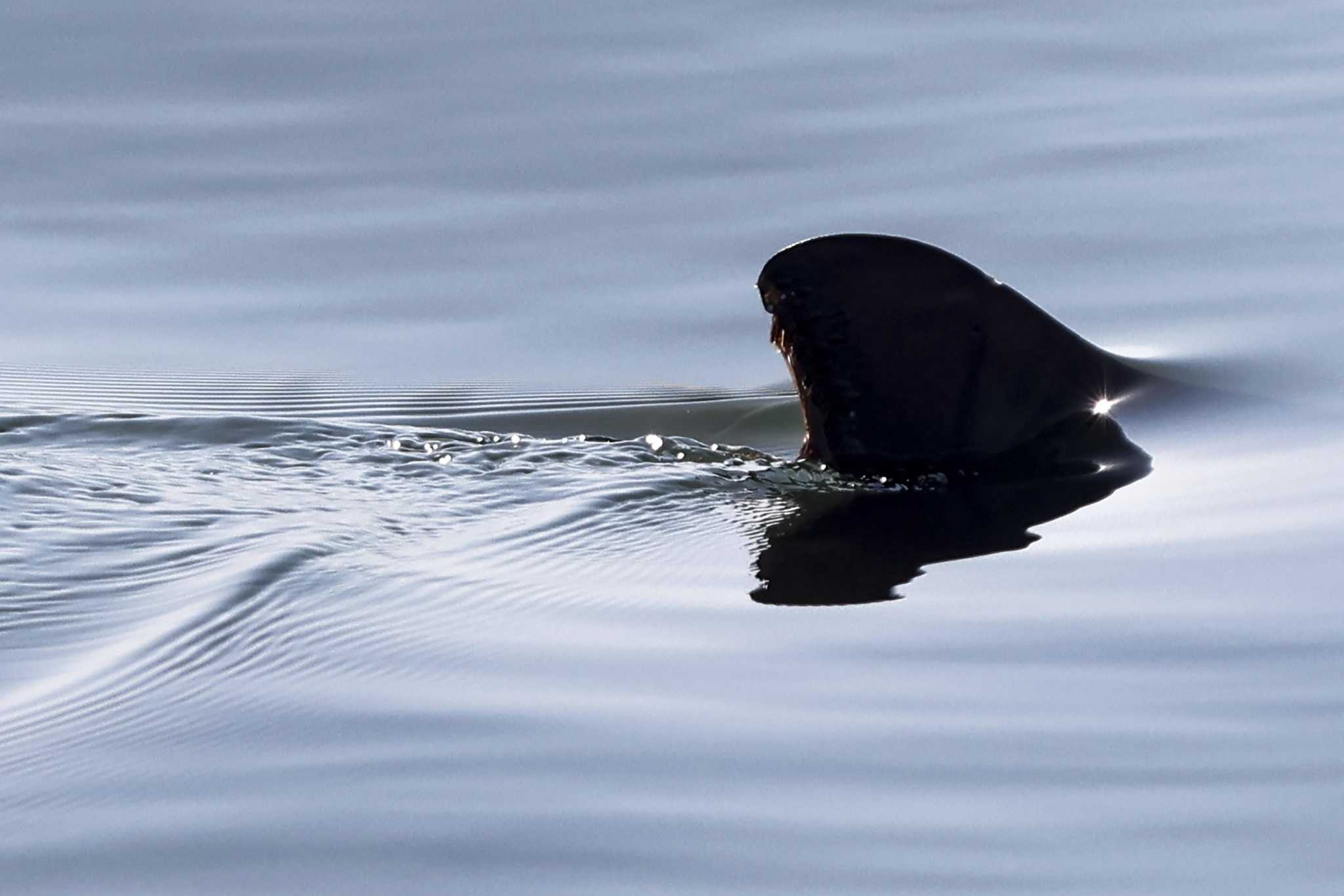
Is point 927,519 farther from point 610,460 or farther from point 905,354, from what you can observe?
point 610,460

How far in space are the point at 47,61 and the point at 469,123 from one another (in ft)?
7.67

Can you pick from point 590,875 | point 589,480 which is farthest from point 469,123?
point 590,875

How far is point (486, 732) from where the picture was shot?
261 centimetres

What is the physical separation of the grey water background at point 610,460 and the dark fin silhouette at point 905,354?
9.1 inches

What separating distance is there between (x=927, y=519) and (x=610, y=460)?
0.96m

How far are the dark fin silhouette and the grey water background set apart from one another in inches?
9.1

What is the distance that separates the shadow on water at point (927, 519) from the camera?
3.43 metres

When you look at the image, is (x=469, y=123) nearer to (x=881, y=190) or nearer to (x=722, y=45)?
(x=722, y=45)

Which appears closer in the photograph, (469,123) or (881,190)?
(881,190)

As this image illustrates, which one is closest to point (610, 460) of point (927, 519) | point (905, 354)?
point (905, 354)

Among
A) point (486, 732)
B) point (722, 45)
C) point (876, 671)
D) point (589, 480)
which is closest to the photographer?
point (486, 732)

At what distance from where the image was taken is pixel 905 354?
4.37 meters

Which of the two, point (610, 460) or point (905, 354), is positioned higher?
point (905, 354)

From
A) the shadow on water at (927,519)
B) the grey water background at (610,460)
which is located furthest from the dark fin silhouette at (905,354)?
the grey water background at (610,460)
